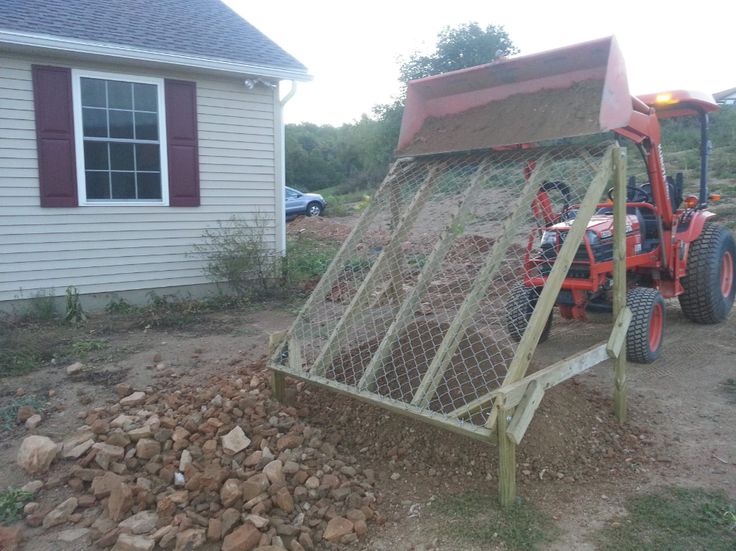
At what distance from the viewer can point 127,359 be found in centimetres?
529

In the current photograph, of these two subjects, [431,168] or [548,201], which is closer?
[431,168]

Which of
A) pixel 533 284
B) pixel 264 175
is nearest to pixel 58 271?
pixel 264 175

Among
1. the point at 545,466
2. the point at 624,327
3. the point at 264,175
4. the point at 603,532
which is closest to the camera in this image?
the point at 603,532

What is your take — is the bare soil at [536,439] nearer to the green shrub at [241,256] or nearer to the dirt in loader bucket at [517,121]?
the dirt in loader bucket at [517,121]

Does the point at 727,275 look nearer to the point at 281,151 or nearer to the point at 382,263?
the point at 382,263

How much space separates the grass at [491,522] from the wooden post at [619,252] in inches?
50.3

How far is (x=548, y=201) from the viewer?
498 cm

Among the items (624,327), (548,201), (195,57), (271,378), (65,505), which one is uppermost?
(195,57)

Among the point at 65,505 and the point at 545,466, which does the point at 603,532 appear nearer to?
the point at 545,466

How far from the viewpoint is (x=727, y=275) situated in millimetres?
6590

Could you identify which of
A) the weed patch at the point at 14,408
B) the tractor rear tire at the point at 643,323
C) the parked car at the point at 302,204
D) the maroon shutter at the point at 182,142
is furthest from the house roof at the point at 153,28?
the parked car at the point at 302,204

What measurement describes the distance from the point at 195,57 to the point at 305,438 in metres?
5.38

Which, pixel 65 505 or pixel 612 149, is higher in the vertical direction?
pixel 612 149

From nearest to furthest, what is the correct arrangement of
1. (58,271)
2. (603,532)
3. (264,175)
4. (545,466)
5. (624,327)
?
(603,532)
(545,466)
(624,327)
(58,271)
(264,175)
